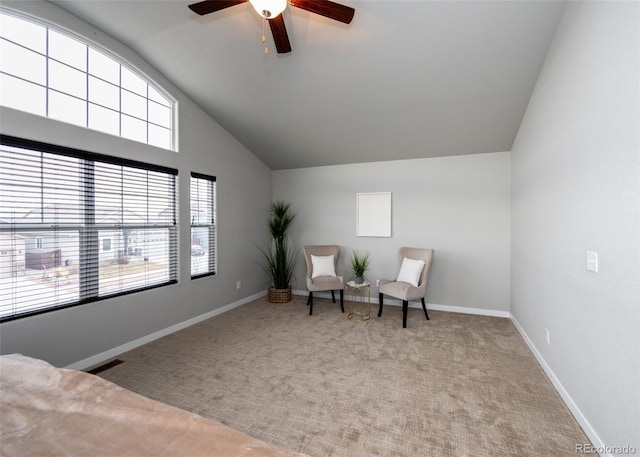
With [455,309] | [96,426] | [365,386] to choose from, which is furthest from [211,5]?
[455,309]

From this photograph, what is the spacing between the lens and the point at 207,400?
218cm

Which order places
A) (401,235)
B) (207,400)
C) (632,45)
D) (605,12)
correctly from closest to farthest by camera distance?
1. (632,45)
2. (605,12)
3. (207,400)
4. (401,235)

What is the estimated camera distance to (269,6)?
174cm

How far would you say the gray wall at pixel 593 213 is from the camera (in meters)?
1.41

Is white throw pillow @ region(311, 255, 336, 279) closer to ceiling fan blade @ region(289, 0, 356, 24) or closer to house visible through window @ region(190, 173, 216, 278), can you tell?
house visible through window @ region(190, 173, 216, 278)

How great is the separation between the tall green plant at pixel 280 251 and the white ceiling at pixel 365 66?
4.90ft

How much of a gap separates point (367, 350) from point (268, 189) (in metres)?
3.45

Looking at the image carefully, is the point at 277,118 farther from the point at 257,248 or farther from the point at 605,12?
the point at 605,12

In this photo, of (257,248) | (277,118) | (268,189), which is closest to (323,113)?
(277,118)

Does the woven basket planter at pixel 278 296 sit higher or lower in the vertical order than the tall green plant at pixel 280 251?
lower

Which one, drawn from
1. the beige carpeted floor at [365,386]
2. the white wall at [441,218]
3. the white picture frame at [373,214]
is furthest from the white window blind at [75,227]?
the white picture frame at [373,214]

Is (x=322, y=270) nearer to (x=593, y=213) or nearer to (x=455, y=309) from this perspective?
(x=455, y=309)

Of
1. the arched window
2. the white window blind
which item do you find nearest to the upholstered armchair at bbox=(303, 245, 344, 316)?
the white window blind

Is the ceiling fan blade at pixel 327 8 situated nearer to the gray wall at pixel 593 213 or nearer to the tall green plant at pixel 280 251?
the gray wall at pixel 593 213
